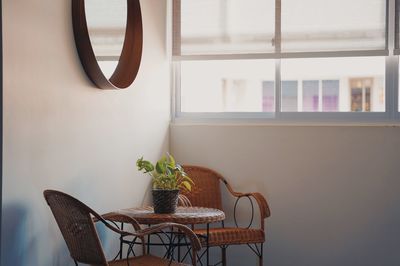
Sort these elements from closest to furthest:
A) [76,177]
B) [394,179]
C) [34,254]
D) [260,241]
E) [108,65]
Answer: [34,254]
[76,177]
[108,65]
[260,241]
[394,179]

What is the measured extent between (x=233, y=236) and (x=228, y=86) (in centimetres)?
127

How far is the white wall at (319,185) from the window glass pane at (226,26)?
0.60 m

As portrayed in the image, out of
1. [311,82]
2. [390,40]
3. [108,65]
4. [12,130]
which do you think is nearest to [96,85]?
[108,65]

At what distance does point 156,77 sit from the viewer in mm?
4375

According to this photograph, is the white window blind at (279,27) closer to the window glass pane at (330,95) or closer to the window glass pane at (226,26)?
the window glass pane at (226,26)

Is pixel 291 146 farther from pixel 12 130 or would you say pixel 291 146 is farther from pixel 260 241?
pixel 12 130

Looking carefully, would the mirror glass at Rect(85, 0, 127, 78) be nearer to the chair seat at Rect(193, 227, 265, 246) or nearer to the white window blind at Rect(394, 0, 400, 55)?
the chair seat at Rect(193, 227, 265, 246)

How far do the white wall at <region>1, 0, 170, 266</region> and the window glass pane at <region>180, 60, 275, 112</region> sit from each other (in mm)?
752

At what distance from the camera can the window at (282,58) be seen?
4.33m

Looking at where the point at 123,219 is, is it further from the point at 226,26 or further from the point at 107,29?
the point at 226,26

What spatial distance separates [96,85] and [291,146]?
1.63m

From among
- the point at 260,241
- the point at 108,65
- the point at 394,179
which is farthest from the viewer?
the point at 394,179

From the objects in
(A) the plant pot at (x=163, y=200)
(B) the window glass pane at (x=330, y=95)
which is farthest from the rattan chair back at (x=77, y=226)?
(B) the window glass pane at (x=330, y=95)

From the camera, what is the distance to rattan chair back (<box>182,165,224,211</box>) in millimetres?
4348
